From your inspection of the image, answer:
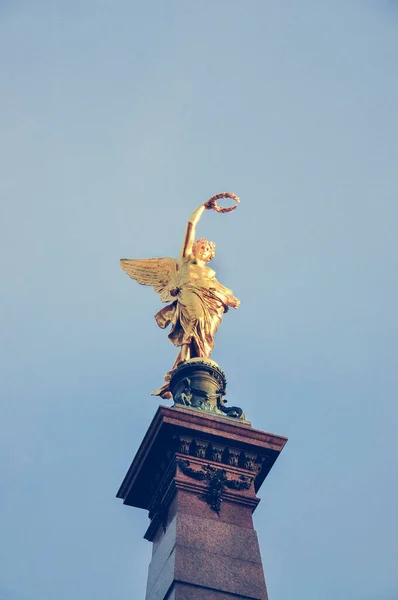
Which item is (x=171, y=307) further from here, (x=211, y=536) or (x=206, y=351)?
(x=211, y=536)

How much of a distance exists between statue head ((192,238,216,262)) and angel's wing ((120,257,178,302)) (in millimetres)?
593

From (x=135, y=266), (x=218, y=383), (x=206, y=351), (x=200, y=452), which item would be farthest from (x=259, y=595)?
(x=135, y=266)

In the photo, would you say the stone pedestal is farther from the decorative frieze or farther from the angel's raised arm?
the angel's raised arm

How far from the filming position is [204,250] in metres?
22.1

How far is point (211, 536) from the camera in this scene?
598 inches

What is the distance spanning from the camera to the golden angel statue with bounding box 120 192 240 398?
19859 mm

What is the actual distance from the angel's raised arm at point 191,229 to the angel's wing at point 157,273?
0.37m

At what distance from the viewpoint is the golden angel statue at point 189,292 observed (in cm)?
1986

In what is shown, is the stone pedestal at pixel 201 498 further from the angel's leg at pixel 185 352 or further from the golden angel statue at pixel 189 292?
the golden angel statue at pixel 189 292

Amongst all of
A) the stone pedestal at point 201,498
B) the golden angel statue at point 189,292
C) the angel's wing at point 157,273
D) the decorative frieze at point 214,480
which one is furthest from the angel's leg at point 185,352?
the decorative frieze at point 214,480

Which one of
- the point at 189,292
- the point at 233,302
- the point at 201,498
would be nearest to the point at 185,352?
the point at 189,292

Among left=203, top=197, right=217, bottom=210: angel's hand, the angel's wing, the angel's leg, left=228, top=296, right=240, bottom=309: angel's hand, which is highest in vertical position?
left=203, top=197, right=217, bottom=210: angel's hand

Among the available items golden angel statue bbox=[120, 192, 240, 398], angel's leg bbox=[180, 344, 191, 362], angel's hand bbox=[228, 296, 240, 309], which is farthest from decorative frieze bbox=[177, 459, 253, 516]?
angel's hand bbox=[228, 296, 240, 309]

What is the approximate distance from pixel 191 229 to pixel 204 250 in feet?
2.81
